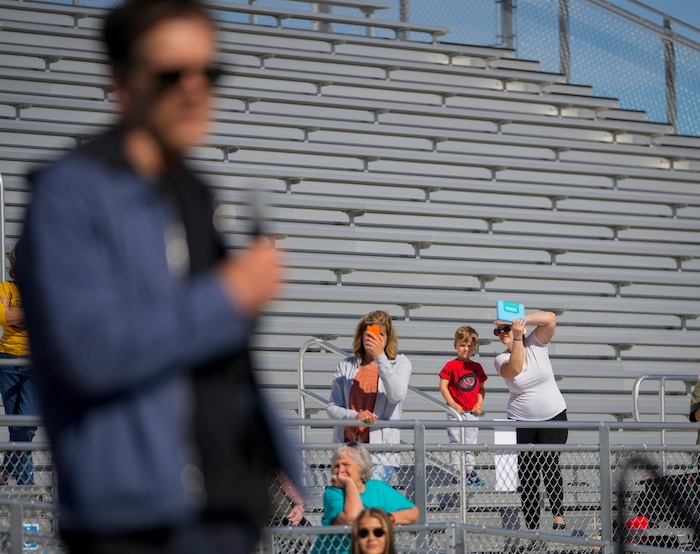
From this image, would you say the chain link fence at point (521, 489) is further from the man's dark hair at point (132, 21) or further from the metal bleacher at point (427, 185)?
the man's dark hair at point (132, 21)

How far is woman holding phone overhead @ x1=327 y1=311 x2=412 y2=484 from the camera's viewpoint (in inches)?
220

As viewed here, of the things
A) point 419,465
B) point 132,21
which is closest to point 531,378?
point 419,465

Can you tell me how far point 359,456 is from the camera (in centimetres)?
477

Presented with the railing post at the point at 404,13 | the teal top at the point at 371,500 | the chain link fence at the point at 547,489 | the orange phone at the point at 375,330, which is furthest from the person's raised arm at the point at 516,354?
the railing post at the point at 404,13

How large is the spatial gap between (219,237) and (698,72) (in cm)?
1112

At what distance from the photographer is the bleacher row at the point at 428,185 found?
9.62 m

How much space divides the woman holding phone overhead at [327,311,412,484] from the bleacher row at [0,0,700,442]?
9.18ft

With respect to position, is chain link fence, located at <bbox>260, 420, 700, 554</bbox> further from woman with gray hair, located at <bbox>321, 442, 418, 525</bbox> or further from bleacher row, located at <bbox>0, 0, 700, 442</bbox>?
bleacher row, located at <bbox>0, 0, 700, 442</bbox>

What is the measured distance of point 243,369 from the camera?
→ 117 cm

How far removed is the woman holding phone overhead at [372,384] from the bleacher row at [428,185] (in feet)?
9.18

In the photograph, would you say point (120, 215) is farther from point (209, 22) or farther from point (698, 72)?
point (698, 72)

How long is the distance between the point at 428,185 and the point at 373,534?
23.1 ft

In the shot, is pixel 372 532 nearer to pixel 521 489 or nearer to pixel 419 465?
pixel 419 465

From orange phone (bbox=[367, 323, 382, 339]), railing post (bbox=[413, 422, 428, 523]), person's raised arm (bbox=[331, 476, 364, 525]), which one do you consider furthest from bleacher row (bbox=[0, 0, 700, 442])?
person's raised arm (bbox=[331, 476, 364, 525])
